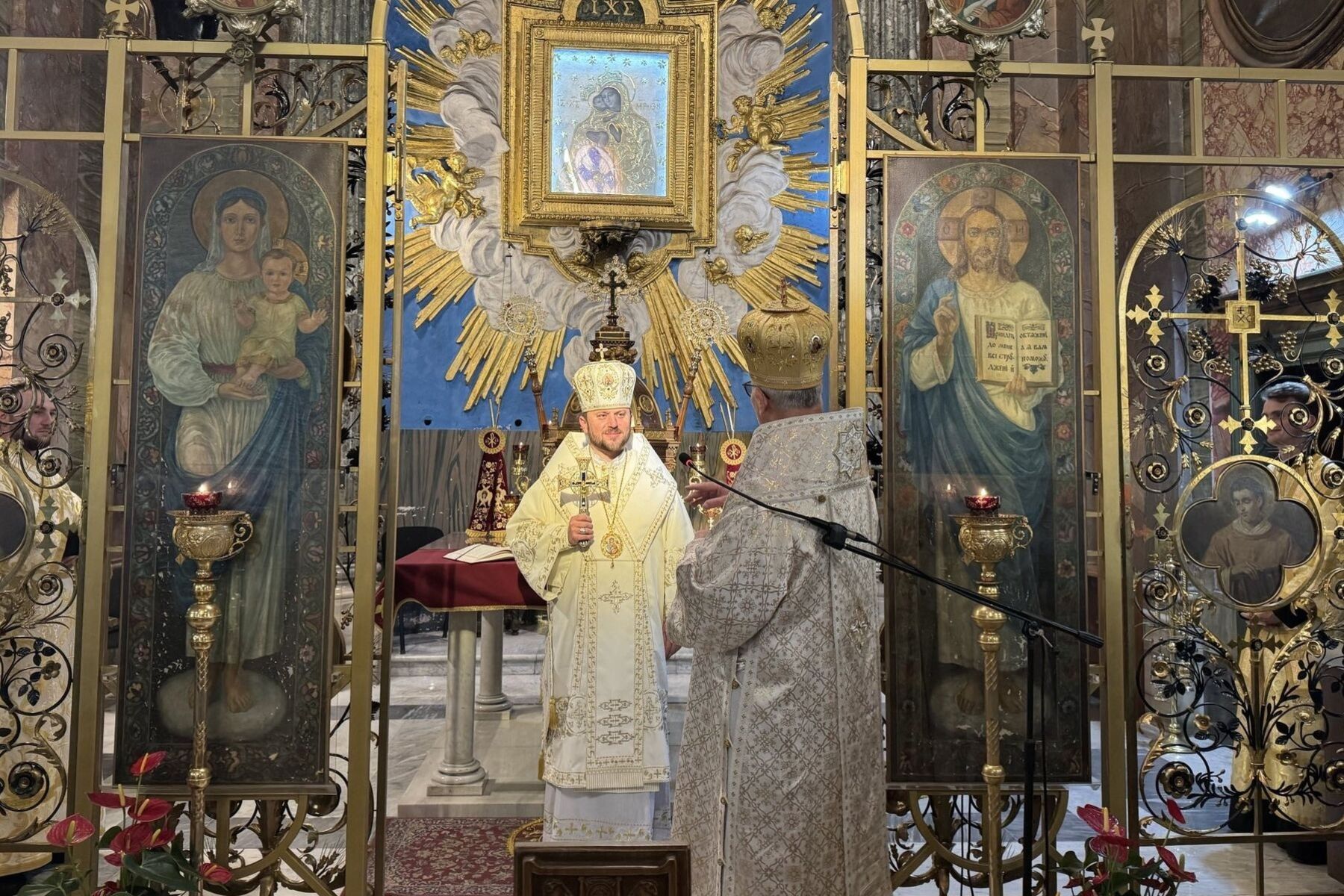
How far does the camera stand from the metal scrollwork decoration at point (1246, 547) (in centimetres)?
463

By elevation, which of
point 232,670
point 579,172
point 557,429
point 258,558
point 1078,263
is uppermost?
point 579,172

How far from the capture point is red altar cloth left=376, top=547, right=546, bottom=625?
5.83 metres

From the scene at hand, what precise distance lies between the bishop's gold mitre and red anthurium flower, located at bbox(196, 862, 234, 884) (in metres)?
2.65

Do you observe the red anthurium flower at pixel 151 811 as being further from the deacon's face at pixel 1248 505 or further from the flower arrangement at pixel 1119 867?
the deacon's face at pixel 1248 505

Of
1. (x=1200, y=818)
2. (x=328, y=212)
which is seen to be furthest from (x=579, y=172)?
(x=1200, y=818)

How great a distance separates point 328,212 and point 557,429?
3004 mm

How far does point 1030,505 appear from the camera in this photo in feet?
15.1

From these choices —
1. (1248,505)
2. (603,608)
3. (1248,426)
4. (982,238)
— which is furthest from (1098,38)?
(603,608)

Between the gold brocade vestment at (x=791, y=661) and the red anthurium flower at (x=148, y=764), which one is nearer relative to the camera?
the gold brocade vestment at (x=791, y=661)

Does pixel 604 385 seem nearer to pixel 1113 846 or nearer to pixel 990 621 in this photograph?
pixel 990 621

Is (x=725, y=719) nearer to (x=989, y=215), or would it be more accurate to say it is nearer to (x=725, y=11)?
(x=989, y=215)

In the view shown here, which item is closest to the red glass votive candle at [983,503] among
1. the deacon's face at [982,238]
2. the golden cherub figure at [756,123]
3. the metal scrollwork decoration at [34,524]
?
the deacon's face at [982,238]

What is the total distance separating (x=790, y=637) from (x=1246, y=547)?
2.58 metres

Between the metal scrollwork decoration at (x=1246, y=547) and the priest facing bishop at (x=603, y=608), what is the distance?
227 centimetres
